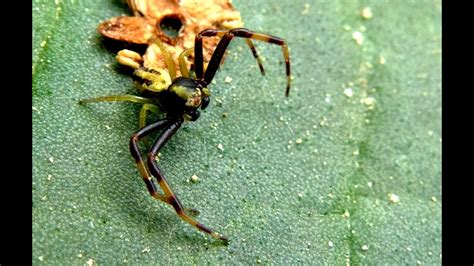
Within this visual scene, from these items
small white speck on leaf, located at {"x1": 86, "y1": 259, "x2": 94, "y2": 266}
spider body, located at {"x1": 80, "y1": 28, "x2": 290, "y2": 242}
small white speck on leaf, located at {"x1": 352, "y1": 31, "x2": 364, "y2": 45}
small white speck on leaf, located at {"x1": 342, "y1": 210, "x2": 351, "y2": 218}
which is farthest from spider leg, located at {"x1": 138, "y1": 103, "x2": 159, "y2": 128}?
small white speck on leaf, located at {"x1": 352, "y1": 31, "x2": 364, "y2": 45}

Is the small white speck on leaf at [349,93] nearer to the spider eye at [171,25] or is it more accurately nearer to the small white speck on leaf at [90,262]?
the spider eye at [171,25]

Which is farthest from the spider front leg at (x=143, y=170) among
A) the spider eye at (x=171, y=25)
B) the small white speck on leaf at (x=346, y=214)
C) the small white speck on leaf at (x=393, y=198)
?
the small white speck on leaf at (x=393, y=198)

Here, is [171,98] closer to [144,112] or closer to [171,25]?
[144,112]

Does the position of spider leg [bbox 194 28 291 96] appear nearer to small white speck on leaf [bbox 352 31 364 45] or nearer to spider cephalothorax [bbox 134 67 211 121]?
spider cephalothorax [bbox 134 67 211 121]

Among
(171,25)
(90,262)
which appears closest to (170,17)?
(171,25)

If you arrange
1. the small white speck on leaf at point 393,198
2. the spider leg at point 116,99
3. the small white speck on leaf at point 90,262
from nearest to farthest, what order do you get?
the small white speck on leaf at point 90,262, the spider leg at point 116,99, the small white speck on leaf at point 393,198
